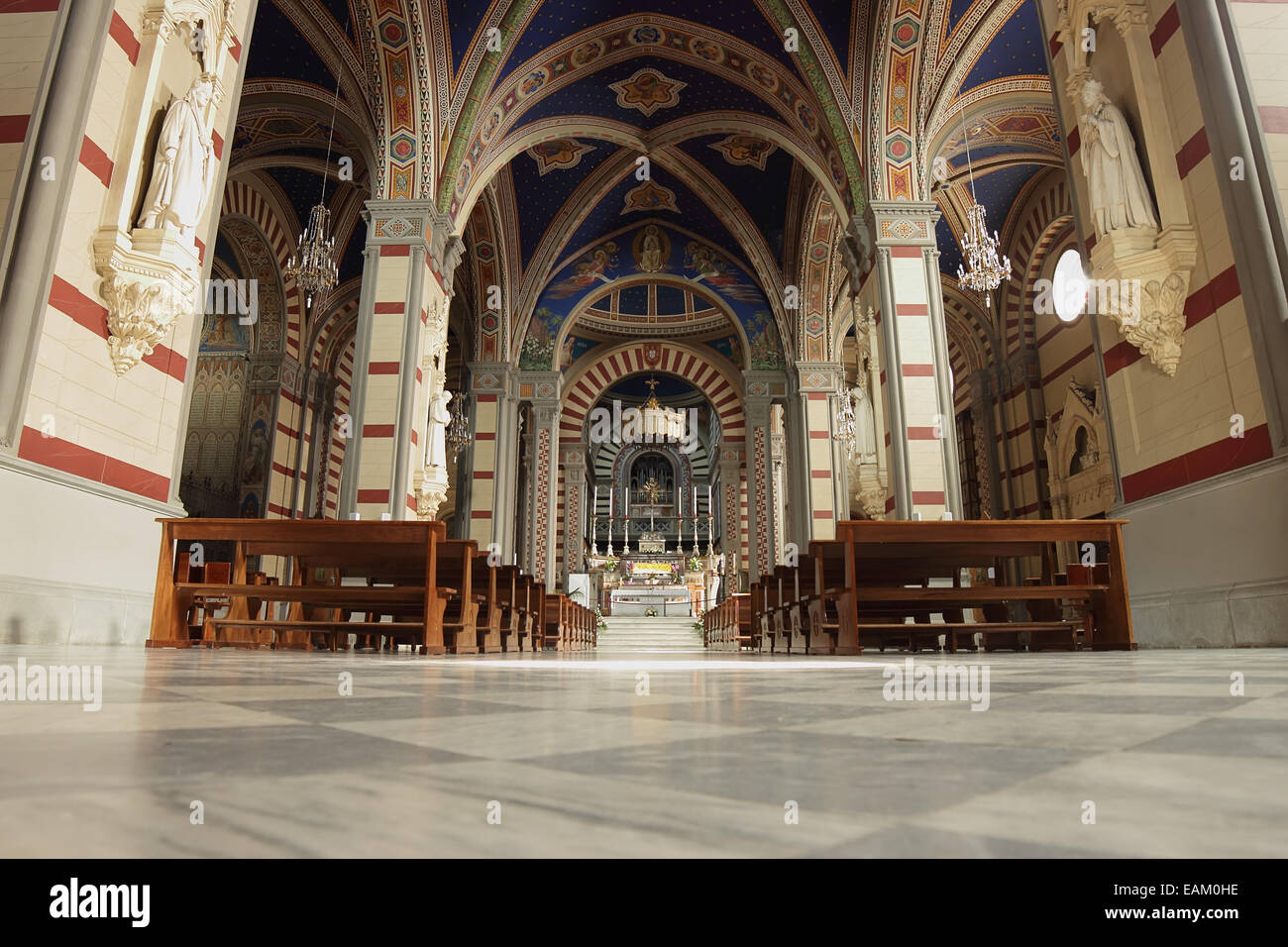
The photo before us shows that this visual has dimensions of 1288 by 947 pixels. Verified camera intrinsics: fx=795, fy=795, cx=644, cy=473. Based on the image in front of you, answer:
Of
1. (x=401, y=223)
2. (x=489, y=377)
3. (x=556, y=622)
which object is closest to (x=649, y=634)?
(x=556, y=622)

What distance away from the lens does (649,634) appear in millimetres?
15719

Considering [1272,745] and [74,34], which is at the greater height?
[74,34]

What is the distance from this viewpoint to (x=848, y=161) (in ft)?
32.5

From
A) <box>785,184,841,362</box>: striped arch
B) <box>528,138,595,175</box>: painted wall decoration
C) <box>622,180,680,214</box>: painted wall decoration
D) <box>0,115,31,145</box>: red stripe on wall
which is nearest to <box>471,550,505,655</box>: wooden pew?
<box>0,115,31,145</box>: red stripe on wall

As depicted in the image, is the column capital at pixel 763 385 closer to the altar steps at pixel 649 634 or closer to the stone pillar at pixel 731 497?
the altar steps at pixel 649 634

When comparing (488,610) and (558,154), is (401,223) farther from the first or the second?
(558,154)

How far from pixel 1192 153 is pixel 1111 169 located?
0.49 metres

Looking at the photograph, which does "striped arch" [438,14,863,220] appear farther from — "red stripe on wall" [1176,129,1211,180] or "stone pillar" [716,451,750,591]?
"stone pillar" [716,451,750,591]

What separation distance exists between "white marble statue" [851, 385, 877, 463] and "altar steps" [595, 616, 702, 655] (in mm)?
4163

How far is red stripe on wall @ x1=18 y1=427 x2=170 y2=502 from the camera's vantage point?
394 centimetres
